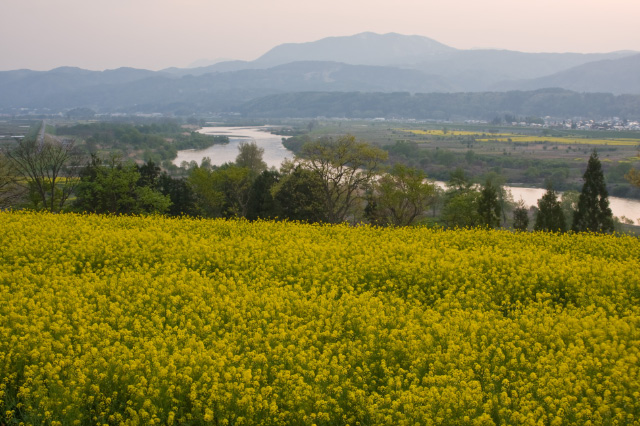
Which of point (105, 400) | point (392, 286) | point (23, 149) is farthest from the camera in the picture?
point (23, 149)

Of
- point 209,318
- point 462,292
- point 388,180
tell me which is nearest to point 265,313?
point 209,318

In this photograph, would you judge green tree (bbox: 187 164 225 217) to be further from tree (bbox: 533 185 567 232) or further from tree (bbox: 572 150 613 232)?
tree (bbox: 572 150 613 232)

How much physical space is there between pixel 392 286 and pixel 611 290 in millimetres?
3992

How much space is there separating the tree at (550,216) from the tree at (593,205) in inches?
36.3

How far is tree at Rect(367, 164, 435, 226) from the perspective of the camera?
134 feet

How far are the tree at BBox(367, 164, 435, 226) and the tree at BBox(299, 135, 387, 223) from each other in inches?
53.4

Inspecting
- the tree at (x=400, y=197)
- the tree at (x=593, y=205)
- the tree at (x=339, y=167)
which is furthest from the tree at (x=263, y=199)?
the tree at (x=593, y=205)

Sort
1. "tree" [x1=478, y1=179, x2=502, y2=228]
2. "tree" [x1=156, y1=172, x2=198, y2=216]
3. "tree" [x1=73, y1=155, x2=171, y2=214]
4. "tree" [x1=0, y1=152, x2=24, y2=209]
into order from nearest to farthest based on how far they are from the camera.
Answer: "tree" [x1=478, y1=179, x2=502, y2=228] < "tree" [x1=0, y1=152, x2=24, y2=209] < "tree" [x1=73, y1=155, x2=171, y2=214] < "tree" [x1=156, y1=172, x2=198, y2=216]

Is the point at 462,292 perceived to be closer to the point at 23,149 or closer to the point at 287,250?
the point at 287,250

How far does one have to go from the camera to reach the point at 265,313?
8617 mm

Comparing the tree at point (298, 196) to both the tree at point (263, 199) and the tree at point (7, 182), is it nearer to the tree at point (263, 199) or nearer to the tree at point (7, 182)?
the tree at point (263, 199)

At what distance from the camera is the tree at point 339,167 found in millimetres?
41125

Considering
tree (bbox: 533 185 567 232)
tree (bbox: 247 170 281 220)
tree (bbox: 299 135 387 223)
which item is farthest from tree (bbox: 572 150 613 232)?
tree (bbox: 247 170 281 220)

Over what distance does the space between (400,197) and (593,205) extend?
41.7 ft
